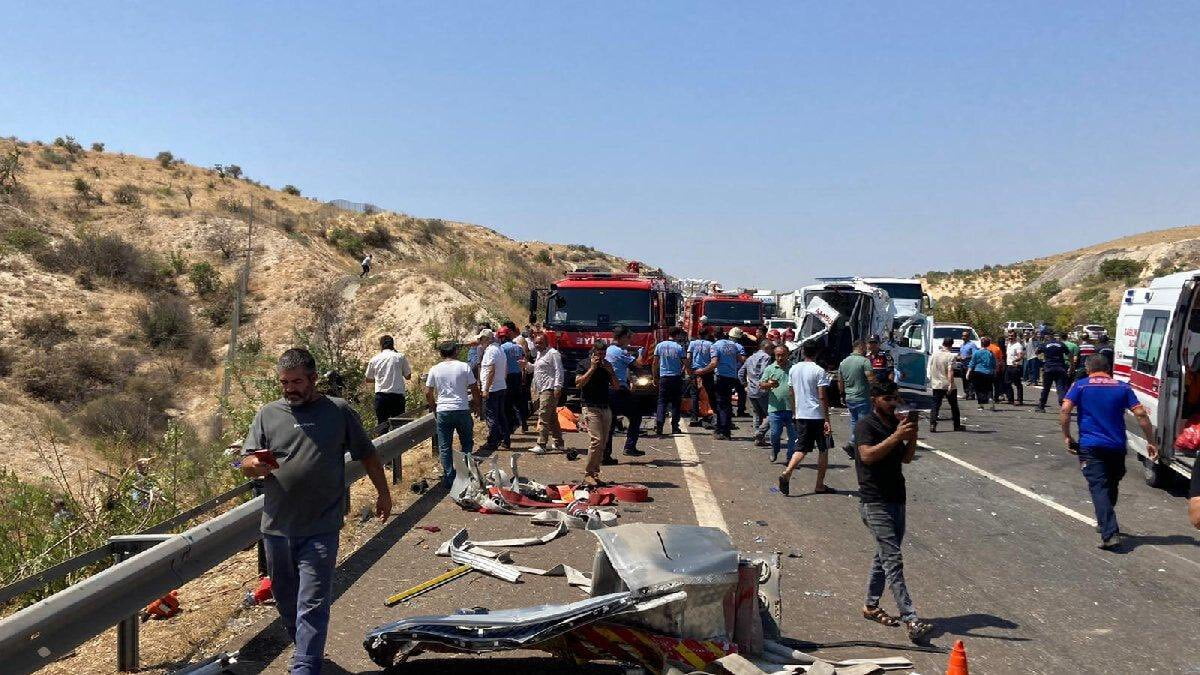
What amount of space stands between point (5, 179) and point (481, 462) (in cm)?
4164

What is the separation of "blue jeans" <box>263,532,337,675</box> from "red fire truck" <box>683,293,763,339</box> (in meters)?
20.9

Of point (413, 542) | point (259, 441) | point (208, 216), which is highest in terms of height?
point (208, 216)

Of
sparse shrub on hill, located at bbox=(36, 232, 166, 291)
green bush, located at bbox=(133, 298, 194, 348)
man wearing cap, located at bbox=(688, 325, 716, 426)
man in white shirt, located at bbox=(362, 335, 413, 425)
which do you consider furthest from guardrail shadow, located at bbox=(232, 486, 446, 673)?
sparse shrub on hill, located at bbox=(36, 232, 166, 291)

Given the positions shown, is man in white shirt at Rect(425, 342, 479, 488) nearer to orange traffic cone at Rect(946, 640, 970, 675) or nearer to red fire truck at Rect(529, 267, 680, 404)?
orange traffic cone at Rect(946, 640, 970, 675)

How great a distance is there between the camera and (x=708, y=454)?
14.2 metres

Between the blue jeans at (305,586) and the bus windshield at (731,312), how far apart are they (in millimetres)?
21342

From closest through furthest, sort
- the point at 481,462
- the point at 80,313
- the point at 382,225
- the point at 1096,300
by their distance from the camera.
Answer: the point at 481,462, the point at 80,313, the point at 382,225, the point at 1096,300

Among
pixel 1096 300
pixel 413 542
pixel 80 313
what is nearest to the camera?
pixel 413 542

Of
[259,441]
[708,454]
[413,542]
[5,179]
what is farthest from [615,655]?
[5,179]

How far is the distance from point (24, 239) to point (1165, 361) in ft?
122

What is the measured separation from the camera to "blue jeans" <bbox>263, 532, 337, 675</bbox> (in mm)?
4844

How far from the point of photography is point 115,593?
4938 mm

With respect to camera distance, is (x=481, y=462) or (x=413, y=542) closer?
(x=413, y=542)

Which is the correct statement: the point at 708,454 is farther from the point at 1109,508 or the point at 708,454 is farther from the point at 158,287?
the point at 158,287
